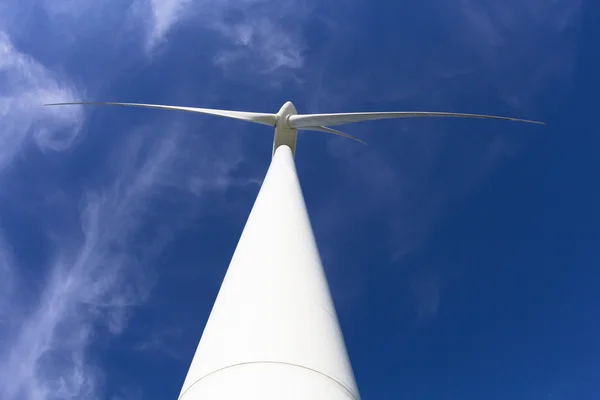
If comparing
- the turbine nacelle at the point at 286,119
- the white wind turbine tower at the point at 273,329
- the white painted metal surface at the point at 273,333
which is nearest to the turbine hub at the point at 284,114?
the turbine nacelle at the point at 286,119

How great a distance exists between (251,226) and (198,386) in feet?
13.3

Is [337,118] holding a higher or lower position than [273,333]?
higher

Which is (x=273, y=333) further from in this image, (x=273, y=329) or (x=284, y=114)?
(x=284, y=114)

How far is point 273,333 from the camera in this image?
5754mm

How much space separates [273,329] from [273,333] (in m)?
0.08

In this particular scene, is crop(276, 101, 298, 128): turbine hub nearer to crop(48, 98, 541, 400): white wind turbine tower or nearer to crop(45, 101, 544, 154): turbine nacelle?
crop(45, 101, 544, 154): turbine nacelle

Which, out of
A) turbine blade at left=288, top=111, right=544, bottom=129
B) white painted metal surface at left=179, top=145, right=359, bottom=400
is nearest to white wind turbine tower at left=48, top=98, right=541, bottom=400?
white painted metal surface at left=179, top=145, right=359, bottom=400

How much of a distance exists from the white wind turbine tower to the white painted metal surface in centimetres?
1

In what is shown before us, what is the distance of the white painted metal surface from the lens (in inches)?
201

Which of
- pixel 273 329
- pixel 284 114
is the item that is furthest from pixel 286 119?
pixel 273 329

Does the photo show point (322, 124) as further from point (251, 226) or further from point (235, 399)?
point (235, 399)

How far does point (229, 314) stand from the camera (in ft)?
20.9

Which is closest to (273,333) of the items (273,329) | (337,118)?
(273,329)

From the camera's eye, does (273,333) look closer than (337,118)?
Yes
